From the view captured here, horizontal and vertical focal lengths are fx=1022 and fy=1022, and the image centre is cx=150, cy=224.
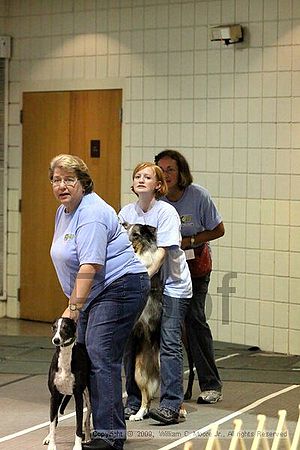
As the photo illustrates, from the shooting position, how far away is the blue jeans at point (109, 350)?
194 inches

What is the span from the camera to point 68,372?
5.00 metres

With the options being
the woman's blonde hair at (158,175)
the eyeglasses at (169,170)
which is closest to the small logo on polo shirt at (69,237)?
the woman's blonde hair at (158,175)

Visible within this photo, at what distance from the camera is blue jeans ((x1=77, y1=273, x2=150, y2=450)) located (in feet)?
16.1

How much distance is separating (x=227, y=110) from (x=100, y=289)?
3592mm

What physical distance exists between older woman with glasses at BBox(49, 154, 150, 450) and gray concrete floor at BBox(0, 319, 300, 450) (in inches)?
15.3

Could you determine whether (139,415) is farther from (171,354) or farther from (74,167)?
(74,167)

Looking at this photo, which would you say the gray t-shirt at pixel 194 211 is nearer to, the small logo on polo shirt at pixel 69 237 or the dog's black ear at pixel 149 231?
the dog's black ear at pixel 149 231

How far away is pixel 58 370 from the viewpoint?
5047 millimetres

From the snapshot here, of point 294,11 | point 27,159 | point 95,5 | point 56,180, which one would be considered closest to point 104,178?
point 27,159

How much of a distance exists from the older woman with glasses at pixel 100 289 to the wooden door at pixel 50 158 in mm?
3936

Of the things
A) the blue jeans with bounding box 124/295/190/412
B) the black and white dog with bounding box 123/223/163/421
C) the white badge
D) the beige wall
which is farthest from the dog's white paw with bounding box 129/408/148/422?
the beige wall

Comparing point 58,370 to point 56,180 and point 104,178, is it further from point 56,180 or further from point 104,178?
point 104,178

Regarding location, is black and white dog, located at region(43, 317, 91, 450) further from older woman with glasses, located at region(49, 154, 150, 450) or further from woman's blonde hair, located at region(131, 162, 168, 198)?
woman's blonde hair, located at region(131, 162, 168, 198)

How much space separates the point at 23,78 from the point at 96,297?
4864 millimetres
